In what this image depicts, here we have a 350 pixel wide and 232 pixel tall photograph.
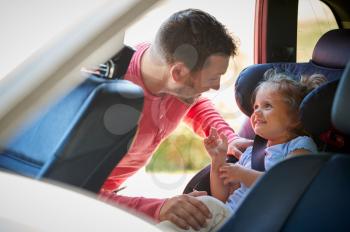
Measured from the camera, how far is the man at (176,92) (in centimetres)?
217

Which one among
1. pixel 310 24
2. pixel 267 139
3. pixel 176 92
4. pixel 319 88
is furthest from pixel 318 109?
pixel 176 92

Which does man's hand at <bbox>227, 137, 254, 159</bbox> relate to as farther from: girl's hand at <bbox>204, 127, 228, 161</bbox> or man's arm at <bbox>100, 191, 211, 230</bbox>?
man's arm at <bbox>100, 191, 211, 230</bbox>

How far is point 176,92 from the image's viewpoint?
2.21 m

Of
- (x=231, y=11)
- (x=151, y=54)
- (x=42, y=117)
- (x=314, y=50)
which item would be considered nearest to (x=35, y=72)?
(x=42, y=117)

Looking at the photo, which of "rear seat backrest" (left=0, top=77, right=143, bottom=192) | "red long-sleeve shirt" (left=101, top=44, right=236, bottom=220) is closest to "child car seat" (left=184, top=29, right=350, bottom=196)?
"red long-sleeve shirt" (left=101, top=44, right=236, bottom=220)

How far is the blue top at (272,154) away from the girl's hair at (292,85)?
0.03 m

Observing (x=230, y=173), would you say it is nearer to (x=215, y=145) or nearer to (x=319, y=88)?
(x=215, y=145)

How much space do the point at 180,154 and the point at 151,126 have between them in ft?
0.38

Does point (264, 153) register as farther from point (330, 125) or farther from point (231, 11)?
point (231, 11)

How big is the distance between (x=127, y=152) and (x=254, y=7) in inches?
22.4

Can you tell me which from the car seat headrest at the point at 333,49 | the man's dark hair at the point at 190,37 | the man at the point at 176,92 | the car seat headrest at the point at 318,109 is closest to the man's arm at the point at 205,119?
the man at the point at 176,92

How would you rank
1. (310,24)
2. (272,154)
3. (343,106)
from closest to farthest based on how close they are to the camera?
(343,106)
(272,154)
(310,24)

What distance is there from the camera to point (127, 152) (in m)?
2.19

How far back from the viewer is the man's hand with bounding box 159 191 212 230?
85.4 inches
